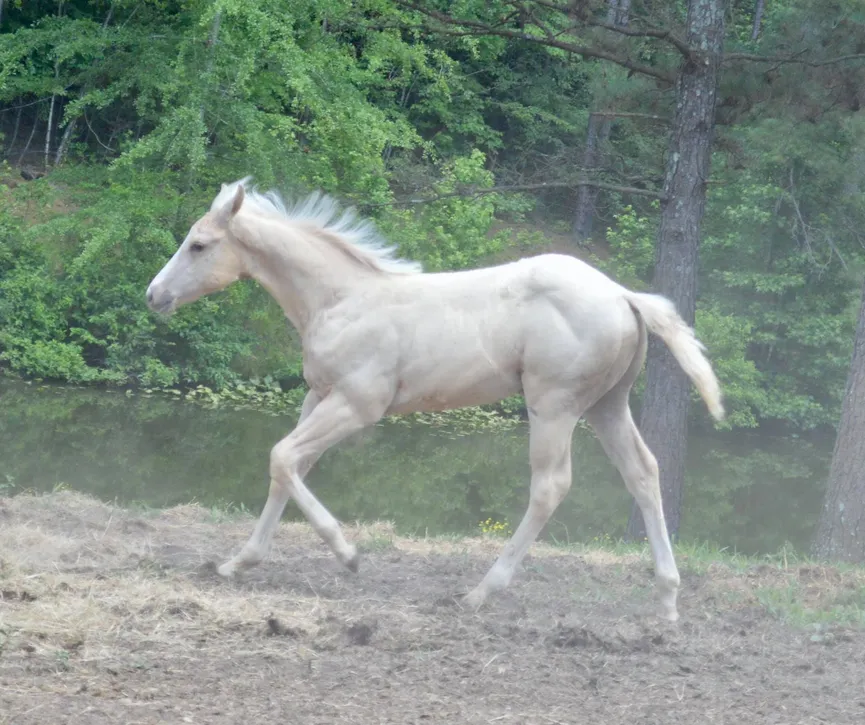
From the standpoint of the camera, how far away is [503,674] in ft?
15.3

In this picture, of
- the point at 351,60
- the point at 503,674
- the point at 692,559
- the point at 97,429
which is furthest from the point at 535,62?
the point at 503,674

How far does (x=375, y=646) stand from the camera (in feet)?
15.9

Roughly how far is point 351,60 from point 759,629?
650 inches

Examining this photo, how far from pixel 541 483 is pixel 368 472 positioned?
9917 millimetres

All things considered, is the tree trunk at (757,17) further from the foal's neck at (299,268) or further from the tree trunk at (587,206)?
the foal's neck at (299,268)

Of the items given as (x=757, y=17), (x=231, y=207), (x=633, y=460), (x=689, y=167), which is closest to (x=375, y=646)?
(x=633, y=460)

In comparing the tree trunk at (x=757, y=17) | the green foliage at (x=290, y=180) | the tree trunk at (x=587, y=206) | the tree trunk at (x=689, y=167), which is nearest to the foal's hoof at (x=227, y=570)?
the tree trunk at (x=689, y=167)

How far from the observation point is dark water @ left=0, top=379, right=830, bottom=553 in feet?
45.2

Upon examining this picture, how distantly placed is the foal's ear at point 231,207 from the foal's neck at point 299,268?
9 centimetres

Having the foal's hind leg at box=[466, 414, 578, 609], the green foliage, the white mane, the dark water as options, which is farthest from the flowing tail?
the green foliage

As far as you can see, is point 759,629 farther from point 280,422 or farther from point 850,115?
point 280,422

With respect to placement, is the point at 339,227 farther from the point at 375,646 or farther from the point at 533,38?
the point at 533,38

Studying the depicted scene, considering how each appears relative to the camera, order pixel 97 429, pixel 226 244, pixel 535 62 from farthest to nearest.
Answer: pixel 535 62 < pixel 97 429 < pixel 226 244

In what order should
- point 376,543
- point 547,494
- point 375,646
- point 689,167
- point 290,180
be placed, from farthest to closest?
point 290,180 → point 689,167 → point 376,543 → point 547,494 → point 375,646
